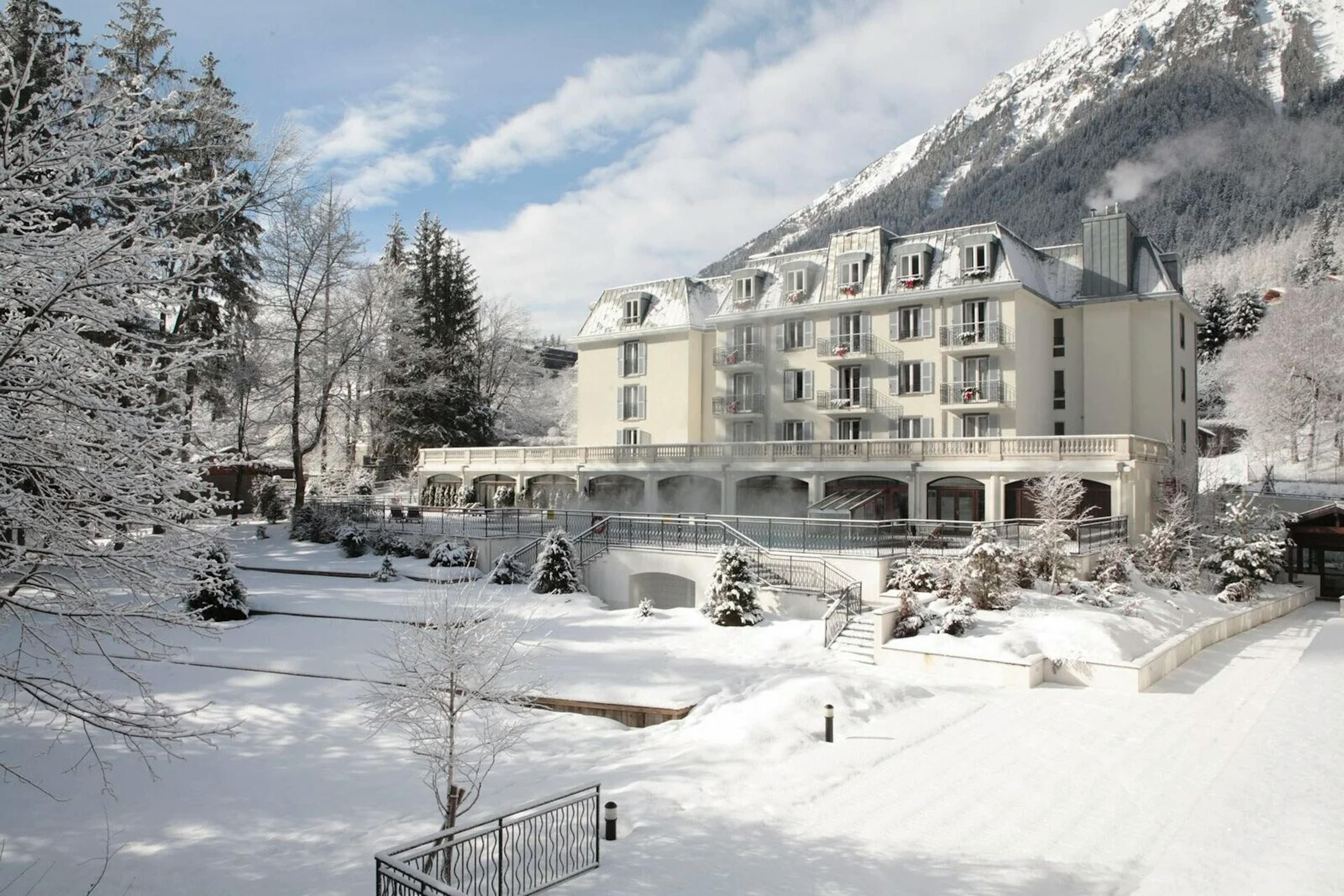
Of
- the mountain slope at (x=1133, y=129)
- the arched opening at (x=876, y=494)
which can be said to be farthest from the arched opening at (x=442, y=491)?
the mountain slope at (x=1133, y=129)

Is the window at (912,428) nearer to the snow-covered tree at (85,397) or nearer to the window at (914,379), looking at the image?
the window at (914,379)

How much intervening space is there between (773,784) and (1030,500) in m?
22.5

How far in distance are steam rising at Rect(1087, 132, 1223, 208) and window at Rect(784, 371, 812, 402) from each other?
274 feet

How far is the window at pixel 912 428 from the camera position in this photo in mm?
38594

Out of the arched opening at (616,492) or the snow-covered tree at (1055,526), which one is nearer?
the snow-covered tree at (1055,526)

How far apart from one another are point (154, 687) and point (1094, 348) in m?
37.0

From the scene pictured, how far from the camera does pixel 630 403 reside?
47.4 meters

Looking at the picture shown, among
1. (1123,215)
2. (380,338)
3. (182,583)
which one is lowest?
(182,583)

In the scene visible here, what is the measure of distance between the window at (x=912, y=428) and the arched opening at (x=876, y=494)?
273 centimetres

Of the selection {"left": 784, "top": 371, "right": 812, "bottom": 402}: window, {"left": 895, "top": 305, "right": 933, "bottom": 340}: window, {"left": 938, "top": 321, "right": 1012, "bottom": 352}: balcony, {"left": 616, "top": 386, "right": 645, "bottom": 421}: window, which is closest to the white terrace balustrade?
{"left": 616, "top": 386, "right": 645, "bottom": 421}: window

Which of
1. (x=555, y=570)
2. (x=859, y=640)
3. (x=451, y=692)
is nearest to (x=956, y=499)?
(x=859, y=640)

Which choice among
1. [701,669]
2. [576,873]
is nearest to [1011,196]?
[701,669]

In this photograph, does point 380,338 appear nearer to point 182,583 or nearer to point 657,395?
point 657,395

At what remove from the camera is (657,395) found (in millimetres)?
46406
